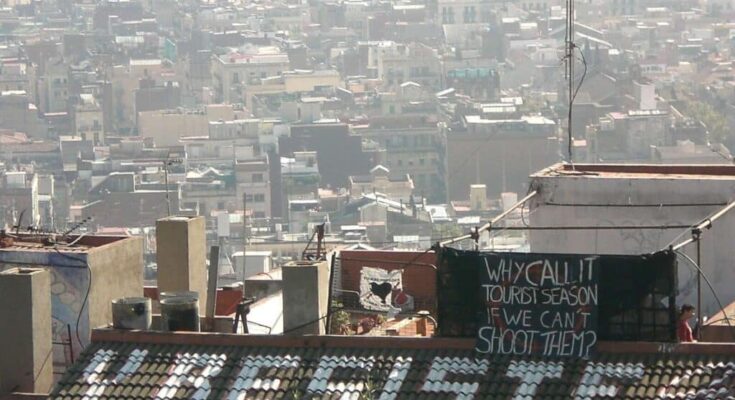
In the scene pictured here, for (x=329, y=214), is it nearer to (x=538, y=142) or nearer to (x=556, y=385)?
(x=538, y=142)

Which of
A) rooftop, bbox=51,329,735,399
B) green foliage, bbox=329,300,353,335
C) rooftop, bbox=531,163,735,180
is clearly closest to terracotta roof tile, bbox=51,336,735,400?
rooftop, bbox=51,329,735,399

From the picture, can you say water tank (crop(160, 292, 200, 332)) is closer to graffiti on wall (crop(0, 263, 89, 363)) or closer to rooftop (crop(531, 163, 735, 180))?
graffiti on wall (crop(0, 263, 89, 363))

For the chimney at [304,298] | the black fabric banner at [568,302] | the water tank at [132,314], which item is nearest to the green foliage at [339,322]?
the chimney at [304,298]

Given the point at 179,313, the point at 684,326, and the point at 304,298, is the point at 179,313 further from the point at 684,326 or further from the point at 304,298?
the point at 684,326

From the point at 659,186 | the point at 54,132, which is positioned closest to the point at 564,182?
the point at 659,186

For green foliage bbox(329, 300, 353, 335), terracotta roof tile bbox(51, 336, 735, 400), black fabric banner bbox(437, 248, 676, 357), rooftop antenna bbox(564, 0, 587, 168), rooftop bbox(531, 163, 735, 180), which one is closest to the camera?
terracotta roof tile bbox(51, 336, 735, 400)

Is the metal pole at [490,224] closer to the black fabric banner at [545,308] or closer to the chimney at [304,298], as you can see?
the black fabric banner at [545,308]

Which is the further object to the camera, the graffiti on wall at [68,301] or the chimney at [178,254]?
the chimney at [178,254]
